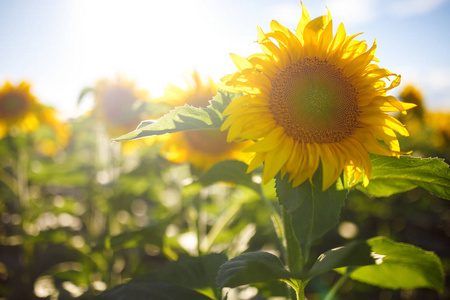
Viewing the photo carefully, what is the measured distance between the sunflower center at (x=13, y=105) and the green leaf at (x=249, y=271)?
11.5ft

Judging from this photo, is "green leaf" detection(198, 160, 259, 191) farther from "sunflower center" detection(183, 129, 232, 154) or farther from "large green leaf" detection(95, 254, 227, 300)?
"sunflower center" detection(183, 129, 232, 154)

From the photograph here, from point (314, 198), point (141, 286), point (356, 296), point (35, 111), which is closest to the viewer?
point (314, 198)

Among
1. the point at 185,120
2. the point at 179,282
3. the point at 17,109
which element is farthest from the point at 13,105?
the point at 185,120

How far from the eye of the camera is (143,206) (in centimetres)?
489

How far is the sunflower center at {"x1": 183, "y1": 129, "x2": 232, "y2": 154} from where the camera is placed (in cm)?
207

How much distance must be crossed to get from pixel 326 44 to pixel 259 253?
0.68m

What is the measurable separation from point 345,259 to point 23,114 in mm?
3749

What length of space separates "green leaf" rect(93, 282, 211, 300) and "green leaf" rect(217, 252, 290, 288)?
14.2 inches

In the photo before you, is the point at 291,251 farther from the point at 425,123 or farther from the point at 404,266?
the point at 425,123

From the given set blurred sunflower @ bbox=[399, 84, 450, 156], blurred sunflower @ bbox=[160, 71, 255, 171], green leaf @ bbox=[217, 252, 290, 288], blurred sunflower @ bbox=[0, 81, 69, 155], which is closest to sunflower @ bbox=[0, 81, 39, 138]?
blurred sunflower @ bbox=[0, 81, 69, 155]

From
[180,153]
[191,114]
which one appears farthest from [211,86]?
[191,114]

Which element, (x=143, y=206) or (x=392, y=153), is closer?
(x=392, y=153)

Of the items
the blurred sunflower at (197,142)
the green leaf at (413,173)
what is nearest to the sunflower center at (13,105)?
the blurred sunflower at (197,142)

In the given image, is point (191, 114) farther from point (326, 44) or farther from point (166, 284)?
point (166, 284)
